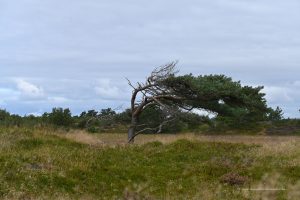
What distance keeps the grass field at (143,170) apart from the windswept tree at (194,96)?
5.33m

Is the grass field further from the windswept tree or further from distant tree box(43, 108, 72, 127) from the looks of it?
distant tree box(43, 108, 72, 127)

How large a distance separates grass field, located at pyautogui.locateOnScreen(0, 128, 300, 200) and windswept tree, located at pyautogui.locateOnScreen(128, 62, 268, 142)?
533 cm

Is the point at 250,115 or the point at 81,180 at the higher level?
the point at 250,115

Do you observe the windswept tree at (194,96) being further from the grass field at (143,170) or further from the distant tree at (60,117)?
the distant tree at (60,117)

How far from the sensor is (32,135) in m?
19.7

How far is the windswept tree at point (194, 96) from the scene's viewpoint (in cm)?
2542

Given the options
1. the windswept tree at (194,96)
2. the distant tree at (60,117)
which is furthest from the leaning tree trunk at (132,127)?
the distant tree at (60,117)

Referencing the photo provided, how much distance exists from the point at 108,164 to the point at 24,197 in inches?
226

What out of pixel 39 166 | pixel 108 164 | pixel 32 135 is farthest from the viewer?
pixel 32 135

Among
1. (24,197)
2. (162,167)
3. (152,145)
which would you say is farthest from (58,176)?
(152,145)

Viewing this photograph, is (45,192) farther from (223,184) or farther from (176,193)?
(223,184)

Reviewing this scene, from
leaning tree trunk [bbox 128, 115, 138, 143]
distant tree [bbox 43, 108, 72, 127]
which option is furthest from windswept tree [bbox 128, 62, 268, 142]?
distant tree [bbox 43, 108, 72, 127]

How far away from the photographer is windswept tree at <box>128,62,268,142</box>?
25.4m

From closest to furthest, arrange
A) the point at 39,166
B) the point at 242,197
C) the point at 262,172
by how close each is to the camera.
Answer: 1. the point at 242,197
2. the point at 39,166
3. the point at 262,172
